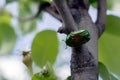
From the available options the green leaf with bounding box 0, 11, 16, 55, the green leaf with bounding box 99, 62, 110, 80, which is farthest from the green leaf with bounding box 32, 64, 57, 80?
the green leaf with bounding box 0, 11, 16, 55

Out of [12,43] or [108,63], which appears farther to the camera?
[12,43]

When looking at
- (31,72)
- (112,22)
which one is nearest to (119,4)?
(112,22)

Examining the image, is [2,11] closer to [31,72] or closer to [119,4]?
[119,4]

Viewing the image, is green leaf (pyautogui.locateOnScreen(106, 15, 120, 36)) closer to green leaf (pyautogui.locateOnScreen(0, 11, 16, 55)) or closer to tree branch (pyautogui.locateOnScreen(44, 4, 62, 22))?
tree branch (pyautogui.locateOnScreen(44, 4, 62, 22))

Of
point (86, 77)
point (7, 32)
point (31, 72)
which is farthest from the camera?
point (7, 32)

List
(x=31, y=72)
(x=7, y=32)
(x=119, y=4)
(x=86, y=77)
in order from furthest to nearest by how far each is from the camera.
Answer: (x=7, y=32) < (x=119, y=4) < (x=31, y=72) < (x=86, y=77)

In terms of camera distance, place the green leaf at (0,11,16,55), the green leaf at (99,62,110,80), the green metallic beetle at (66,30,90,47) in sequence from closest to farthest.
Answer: the green metallic beetle at (66,30,90,47) → the green leaf at (99,62,110,80) → the green leaf at (0,11,16,55)
